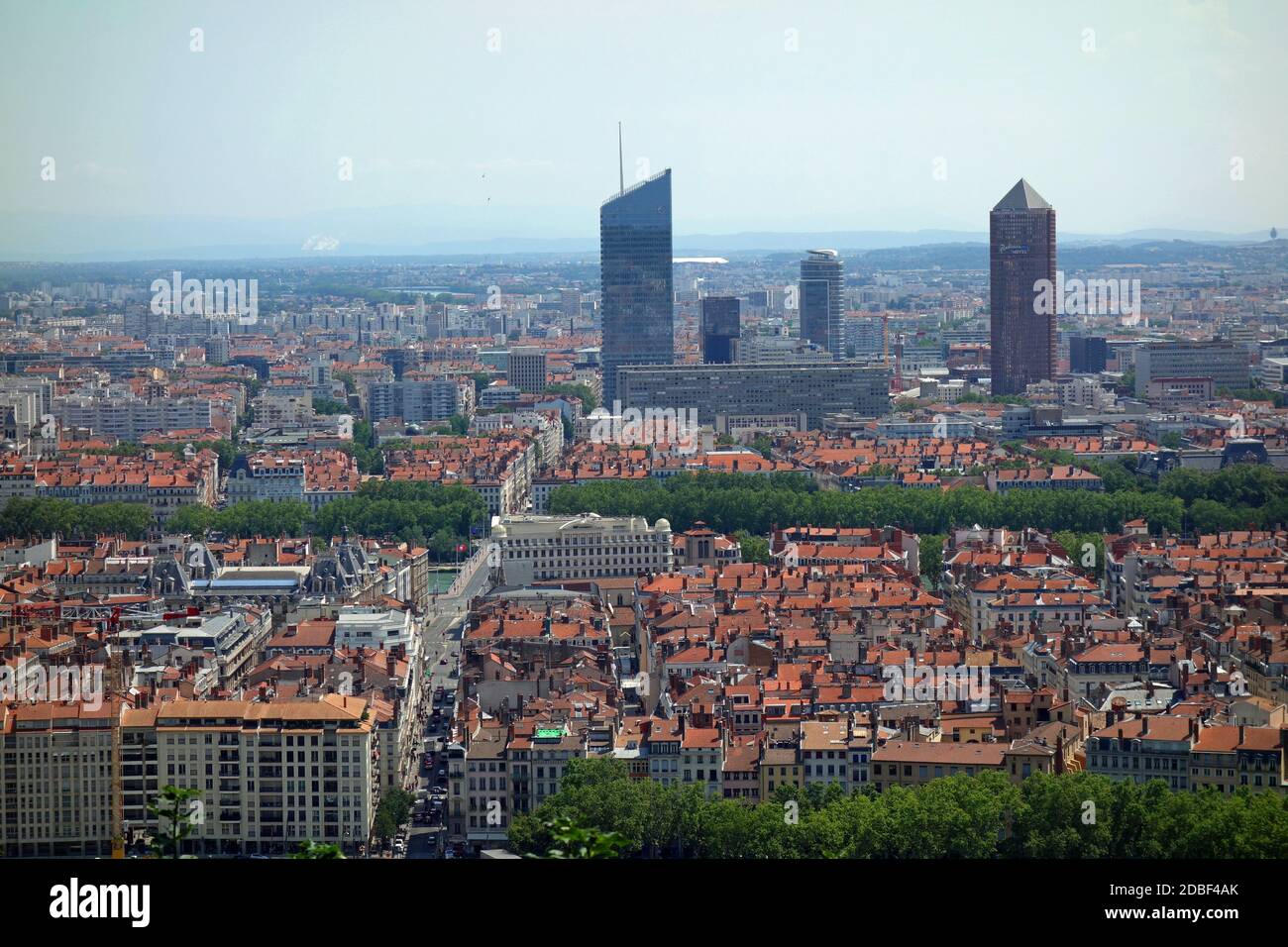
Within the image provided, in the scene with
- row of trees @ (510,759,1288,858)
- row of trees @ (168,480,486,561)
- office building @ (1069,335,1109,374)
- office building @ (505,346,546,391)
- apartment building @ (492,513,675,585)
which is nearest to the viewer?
row of trees @ (510,759,1288,858)

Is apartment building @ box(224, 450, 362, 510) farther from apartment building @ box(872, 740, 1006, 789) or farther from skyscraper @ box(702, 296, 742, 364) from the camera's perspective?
skyscraper @ box(702, 296, 742, 364)

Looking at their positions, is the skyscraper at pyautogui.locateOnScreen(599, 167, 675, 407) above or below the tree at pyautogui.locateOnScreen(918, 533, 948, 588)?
above

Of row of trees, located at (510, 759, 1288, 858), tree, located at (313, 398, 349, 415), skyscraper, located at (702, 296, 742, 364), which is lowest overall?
row of trees, located at (510, 759, 1288, 858)

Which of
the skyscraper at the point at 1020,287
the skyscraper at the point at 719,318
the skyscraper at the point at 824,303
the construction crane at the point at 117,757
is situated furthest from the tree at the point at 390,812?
the skyscraper at the point at 824,303

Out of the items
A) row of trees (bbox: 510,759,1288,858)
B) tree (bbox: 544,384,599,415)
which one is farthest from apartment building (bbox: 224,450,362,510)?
row of trees (bbox: 510,759,1288,858)

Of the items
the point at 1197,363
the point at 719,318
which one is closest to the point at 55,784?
the point at 1197,363

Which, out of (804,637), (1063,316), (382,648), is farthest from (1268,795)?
(1063,316)
